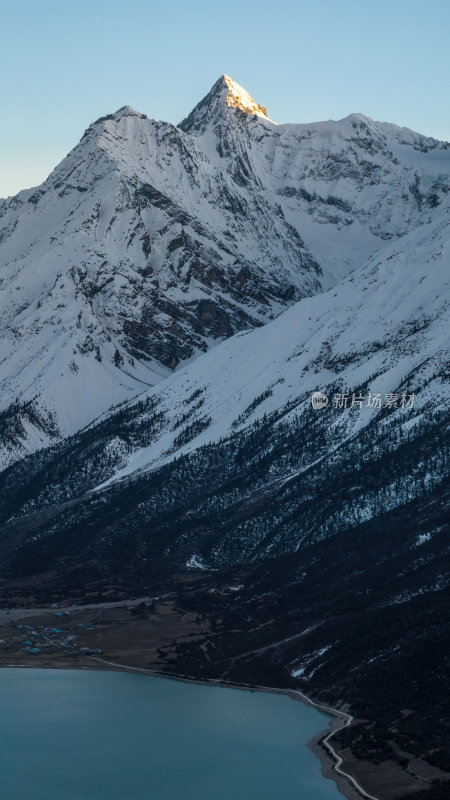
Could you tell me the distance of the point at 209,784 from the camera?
132 metres

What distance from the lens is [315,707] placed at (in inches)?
6348

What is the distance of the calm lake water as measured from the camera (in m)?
130

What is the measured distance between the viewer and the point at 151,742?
487 feet

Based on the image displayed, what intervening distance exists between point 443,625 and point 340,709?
20.2 meters

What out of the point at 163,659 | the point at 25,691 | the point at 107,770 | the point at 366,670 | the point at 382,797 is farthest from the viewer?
the point at 163,659

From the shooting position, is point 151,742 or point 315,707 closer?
point 151,742

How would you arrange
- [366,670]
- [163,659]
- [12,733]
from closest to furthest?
[12,733], [366,670], [163,659]

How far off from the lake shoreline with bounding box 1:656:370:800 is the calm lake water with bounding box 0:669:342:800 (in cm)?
111

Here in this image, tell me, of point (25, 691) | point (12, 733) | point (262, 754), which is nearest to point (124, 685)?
point (25, 691)

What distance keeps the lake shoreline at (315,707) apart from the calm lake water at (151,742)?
1.11 meters

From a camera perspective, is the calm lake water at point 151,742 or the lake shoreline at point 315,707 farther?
the calm lake water at point 151,742

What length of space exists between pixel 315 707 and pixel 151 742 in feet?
79.5

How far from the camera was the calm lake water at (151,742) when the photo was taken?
427 ft

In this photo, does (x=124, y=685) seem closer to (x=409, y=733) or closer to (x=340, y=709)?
(x=340, y=709)
